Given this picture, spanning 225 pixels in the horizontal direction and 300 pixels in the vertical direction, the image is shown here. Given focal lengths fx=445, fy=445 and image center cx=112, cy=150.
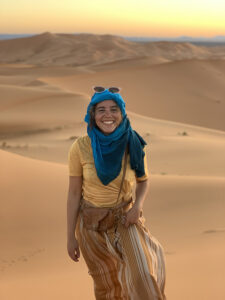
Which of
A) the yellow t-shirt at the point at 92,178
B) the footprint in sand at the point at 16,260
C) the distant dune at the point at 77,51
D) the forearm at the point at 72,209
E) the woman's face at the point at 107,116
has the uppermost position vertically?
the woman's face at the point at 107,116

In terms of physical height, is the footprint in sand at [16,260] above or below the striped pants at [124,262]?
below

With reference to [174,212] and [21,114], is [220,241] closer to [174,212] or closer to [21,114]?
[174,212]

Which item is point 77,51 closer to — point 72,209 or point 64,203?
point 64,203

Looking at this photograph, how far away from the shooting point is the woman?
2.59 metres

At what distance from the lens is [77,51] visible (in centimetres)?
8100

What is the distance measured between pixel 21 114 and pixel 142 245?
17.8 metres

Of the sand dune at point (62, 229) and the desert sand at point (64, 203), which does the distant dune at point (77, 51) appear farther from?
the sand dune at point (62, 229)

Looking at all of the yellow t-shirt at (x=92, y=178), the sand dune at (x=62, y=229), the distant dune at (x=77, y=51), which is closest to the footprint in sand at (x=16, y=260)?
the sand dune at (x=62, y=229)

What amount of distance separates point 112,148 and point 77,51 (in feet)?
265

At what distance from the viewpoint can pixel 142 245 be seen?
8.57 ft

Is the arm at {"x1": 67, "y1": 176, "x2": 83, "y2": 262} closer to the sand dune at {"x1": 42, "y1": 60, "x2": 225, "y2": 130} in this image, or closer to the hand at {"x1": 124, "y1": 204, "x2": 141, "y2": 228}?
the hand at {"x1": 124, "y1": 204, "x2": 141, "y2": 228}

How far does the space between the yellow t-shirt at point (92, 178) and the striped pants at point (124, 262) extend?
0.18m

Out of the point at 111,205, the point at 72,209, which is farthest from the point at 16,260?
the point at 111,205

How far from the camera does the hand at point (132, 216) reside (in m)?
2.66
